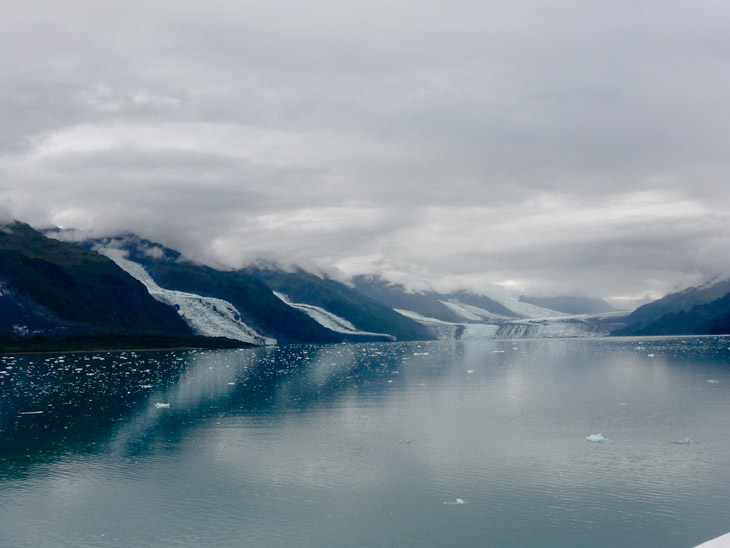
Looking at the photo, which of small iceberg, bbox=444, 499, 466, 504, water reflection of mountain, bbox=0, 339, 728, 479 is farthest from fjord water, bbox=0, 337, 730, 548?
water reflection of mountain, bbox=0, 339, 728, 479

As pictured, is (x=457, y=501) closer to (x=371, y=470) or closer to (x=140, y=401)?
(x=371, y=470)

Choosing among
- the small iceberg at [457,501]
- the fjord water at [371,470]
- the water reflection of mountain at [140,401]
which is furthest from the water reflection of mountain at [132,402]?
the small iceberg at [457,501]

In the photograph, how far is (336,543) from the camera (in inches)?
742

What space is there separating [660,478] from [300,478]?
558 inches

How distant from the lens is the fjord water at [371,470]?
1991cm

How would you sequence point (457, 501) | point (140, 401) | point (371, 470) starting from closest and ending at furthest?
point (457, 501) < point (371, 470) < point (140, 401)

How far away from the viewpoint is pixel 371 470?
89.1 ft

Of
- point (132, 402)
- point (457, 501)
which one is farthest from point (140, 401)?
point (457, 501)

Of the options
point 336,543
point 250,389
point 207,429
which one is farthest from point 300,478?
point 250,389

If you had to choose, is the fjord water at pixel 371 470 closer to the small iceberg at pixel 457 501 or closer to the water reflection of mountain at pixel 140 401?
the small iceberg at pixel 457 501

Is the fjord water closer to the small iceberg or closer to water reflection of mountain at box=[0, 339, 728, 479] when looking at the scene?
the small iceberg

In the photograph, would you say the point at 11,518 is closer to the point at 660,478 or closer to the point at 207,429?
the point at 207,429

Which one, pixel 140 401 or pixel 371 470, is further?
pixel 140 401

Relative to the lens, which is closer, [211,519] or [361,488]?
[211,519]
